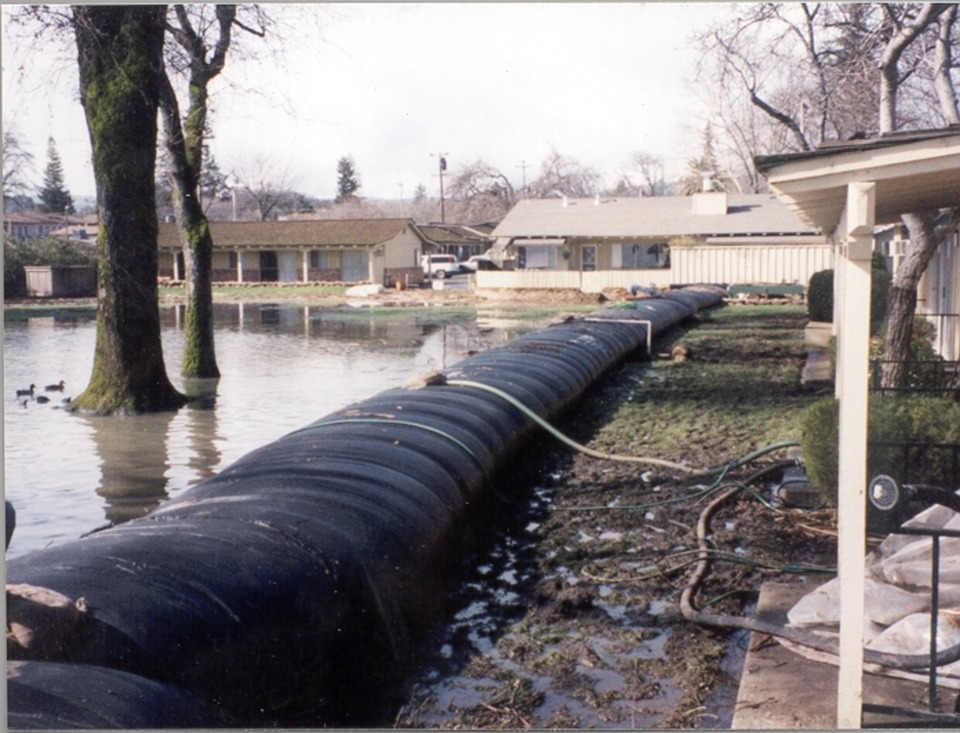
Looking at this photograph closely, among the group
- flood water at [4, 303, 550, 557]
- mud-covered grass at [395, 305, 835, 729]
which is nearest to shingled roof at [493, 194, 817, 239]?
flood water at [4, 303, 550, 557]

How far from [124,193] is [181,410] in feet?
10.8

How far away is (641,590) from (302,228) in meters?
49.2

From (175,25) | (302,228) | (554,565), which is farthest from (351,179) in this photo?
(554,565)

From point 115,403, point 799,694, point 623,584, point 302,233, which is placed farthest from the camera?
point 302,233

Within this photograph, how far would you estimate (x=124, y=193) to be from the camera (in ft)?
50.9

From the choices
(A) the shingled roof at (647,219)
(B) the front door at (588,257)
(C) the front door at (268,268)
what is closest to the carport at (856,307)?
(A) the shingled roof at (647,219)

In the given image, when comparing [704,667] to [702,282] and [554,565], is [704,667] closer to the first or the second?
[554,565]

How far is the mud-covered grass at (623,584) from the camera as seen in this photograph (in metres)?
5.44

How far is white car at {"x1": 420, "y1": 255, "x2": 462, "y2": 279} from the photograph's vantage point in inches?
2675

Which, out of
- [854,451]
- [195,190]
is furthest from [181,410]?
[854,451]

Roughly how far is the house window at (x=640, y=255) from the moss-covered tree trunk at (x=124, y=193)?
33.9 m

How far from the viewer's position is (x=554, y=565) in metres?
7.84

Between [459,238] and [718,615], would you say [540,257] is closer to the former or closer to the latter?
[459,238]

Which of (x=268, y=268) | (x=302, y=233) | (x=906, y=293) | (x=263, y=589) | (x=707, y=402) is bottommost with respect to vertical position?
(x=707, y=402)
